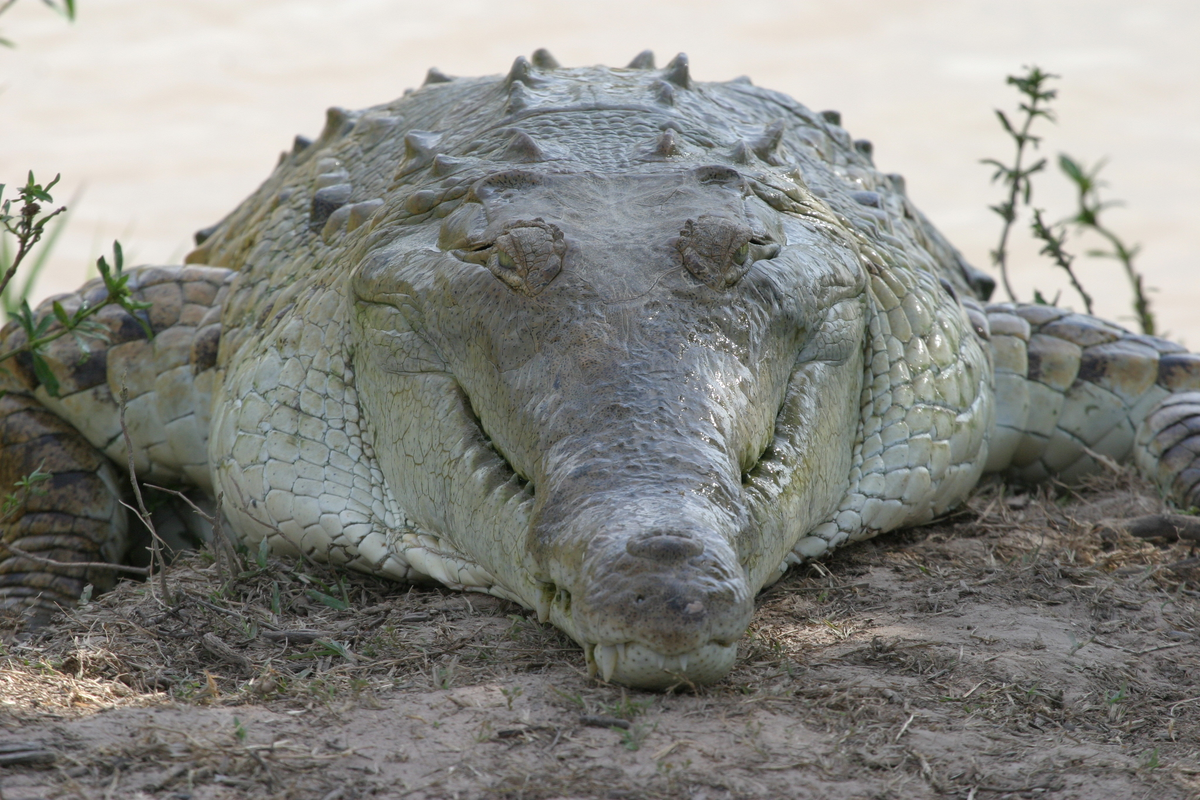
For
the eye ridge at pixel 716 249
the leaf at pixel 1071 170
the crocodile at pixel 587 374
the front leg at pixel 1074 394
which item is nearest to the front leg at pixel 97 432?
the crocodile at pixel 587 374

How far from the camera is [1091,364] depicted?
4391mm

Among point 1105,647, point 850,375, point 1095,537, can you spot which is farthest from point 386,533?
point 1095,537

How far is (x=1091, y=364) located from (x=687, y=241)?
2.24 metres

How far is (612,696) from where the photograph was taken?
2.30 metres

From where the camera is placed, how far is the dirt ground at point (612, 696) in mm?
2041

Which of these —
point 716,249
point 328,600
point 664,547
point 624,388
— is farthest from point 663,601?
point 328,600

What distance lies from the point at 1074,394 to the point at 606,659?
2.76 m

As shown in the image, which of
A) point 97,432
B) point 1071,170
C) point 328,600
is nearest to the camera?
point 328,600

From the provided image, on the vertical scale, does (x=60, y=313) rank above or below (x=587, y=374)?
above

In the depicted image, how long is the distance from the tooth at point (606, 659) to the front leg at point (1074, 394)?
95.2 inches

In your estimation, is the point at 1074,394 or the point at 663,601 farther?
the point at 1074,394

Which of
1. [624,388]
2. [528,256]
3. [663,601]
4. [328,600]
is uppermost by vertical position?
[528,256]

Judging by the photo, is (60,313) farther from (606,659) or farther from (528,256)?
(606,659)

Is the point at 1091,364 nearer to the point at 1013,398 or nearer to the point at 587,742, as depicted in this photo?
the point at 1013,398
